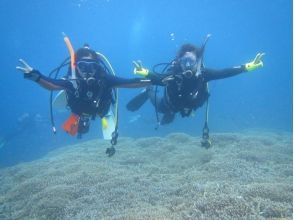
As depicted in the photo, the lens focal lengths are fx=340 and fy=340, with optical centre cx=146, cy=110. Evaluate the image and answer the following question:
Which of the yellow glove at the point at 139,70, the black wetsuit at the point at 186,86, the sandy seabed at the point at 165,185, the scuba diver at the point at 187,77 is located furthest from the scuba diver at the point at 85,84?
the sandy seabed at the point at 165,185

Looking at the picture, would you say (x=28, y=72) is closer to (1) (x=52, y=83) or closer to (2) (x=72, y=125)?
(1) (x=52, y=83)

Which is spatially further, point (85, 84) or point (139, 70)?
point (139, 70)

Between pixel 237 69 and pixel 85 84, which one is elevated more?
pixel 237 69

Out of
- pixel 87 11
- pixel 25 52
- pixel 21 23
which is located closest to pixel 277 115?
pixel 87 11

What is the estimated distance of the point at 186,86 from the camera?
8523mm

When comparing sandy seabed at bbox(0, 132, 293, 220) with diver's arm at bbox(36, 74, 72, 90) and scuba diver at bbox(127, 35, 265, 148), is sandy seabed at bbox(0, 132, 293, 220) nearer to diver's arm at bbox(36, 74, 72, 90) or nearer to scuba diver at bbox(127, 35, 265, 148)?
scuba diver at bbox(127, 35, 265, 148)

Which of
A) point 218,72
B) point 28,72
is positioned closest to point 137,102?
point 218,72

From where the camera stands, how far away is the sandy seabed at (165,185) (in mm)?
8023

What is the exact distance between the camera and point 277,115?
66.6m

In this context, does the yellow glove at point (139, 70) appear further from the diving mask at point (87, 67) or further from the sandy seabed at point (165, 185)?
the sandy seabed at point (165, 185)

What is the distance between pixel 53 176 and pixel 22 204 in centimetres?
237

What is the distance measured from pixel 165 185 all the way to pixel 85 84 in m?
4.91

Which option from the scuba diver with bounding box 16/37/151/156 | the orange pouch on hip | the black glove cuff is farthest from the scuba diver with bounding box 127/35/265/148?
the black glove cuff

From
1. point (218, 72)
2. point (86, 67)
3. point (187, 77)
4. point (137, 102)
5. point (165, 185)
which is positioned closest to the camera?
point (86, 67)
